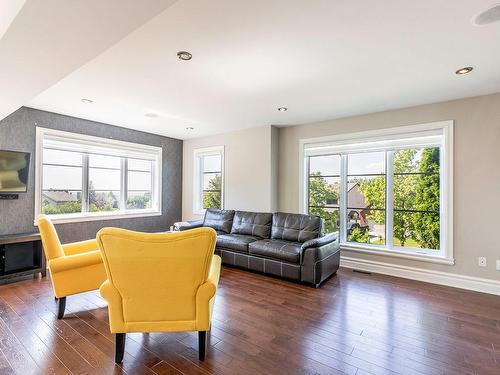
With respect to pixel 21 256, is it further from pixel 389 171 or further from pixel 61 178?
pixel 389 171

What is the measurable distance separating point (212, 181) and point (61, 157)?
9.43 feet

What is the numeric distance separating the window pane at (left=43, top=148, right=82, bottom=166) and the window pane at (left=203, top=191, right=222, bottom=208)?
2581 mm

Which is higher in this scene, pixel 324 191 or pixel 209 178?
pixel 209 178

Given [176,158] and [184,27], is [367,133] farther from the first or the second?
[176,158]

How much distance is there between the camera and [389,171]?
13.5 feet

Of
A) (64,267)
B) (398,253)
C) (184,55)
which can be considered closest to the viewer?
(184,55)

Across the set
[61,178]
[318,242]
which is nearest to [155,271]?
[318,242]

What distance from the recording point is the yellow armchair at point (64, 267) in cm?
251

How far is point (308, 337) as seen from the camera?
225 cm

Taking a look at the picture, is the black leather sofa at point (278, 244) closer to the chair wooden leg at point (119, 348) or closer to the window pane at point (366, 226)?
the window pane at point (366, 226)

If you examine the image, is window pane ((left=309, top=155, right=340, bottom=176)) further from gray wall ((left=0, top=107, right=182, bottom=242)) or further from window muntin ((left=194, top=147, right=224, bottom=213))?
gray wall ((left=0, top=107, right=182, bottom=242))

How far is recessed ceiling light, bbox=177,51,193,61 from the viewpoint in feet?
7.77

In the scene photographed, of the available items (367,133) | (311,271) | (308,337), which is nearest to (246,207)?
(311,271)

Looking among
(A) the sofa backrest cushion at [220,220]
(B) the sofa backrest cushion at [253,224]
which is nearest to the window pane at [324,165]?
(B) the sofa backrest cushion at [253,224]
